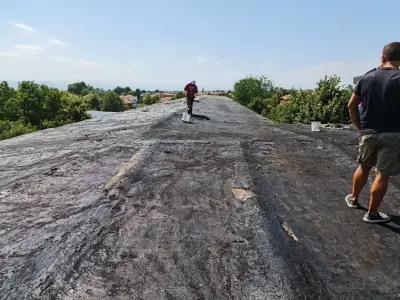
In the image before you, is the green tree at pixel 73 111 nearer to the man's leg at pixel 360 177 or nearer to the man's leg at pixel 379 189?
the man's leg at pixel 360 177

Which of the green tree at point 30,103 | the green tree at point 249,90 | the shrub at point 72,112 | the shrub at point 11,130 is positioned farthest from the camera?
the green tree at point 249,90

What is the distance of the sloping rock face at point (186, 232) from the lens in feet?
8.23

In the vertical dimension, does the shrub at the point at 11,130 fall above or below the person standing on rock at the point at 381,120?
below

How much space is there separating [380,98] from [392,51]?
0.43 metres

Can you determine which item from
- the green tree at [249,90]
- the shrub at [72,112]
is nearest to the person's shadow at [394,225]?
the shrub at [72,112]

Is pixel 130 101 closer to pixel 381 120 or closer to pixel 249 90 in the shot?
pixel 249 90

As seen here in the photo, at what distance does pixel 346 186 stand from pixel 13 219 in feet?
11.9

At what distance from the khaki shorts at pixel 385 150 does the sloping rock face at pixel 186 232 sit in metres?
0.53

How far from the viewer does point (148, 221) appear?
3.41m

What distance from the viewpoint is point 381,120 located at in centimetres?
371

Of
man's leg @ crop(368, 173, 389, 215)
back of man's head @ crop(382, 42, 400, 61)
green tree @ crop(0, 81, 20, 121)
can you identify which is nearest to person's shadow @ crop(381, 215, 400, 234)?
man's leg @ crop(368, 173, 389, 215)

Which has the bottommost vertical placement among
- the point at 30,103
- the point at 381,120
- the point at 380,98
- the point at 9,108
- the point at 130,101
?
the point at 130,101

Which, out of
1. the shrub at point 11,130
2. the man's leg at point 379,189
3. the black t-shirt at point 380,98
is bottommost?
the shrub at point 11,130

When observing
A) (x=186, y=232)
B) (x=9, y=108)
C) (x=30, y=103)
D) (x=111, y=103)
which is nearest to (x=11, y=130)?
(x=30, y=103)
